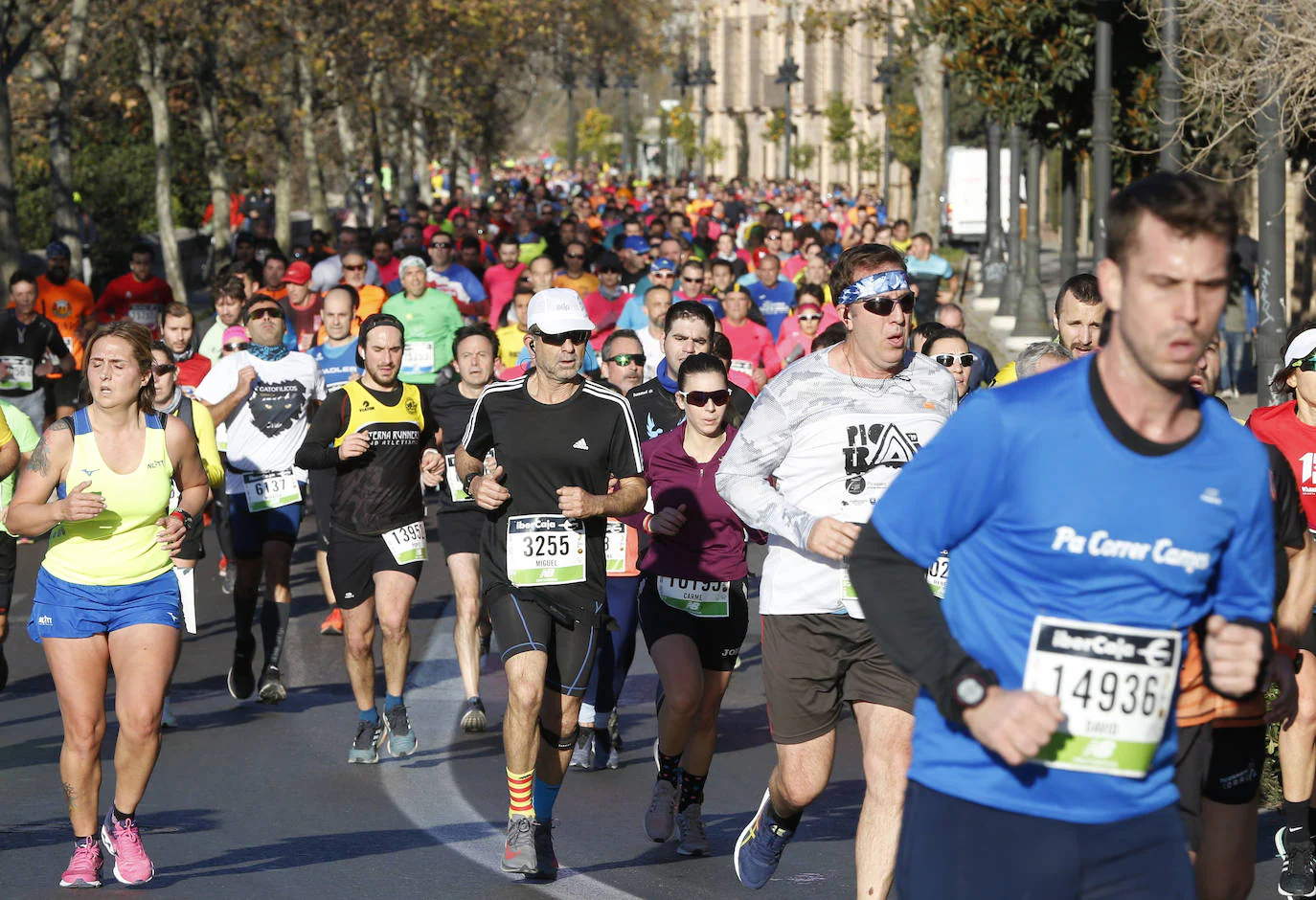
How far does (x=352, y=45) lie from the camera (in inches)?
1613

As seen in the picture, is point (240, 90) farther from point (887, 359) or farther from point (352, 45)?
point (887, 359)

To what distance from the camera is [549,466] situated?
23.0 feet

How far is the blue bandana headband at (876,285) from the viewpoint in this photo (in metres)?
5.83

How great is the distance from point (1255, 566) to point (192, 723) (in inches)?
Result: 271

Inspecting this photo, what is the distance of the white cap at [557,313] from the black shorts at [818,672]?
1528 millimetres

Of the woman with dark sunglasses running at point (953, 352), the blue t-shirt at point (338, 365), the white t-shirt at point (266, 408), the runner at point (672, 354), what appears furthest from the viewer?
the blue t-shirt at point (338, 365)

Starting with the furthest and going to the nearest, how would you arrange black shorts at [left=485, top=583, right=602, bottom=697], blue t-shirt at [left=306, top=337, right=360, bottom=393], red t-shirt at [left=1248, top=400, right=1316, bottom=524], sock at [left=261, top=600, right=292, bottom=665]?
blue t-shirt at [left=306, top=337, right=360, bottom=393] < sock at [left=261, top=600, right=292, bottom=665] < black shorts at [left=485, top=583, right=602, bottom=697] < red t-shirt at [left=1248, top=400, right=1316, bottom=524]

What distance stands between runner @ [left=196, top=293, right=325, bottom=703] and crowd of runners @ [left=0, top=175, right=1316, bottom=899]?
18mm

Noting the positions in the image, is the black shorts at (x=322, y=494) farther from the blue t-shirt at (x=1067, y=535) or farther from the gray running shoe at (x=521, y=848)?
the blue t-shirt at (x=1067, y=535)

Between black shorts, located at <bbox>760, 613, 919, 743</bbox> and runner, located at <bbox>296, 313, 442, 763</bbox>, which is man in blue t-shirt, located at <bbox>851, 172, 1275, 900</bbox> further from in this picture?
runner, located at <bbox>296, 313, 442, 763</bbox>

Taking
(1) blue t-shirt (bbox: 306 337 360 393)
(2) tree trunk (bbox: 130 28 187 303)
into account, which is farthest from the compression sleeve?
(2) tree trunk (bbox: 130 28 187 303)

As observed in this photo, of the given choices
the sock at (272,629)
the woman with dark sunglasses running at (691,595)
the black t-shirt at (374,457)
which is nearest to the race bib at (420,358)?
the sock at (272,629)

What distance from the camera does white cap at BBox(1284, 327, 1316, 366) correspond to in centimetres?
632

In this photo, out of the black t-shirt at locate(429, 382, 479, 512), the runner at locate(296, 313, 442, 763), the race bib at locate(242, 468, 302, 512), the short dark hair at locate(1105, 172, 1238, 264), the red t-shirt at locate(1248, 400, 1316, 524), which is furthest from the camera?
the race bib at locate(242, 468, 302, 512)
